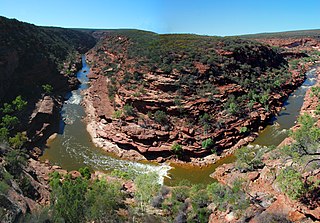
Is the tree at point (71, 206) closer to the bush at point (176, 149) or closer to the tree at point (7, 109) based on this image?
the bush at point (176, 149)

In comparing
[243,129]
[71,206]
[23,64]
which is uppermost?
[23,64]

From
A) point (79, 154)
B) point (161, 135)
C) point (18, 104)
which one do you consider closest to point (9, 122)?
point (18, 104)

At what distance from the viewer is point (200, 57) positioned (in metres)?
42.7

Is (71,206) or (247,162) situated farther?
(247,162)

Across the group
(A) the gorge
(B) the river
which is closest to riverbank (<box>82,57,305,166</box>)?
(A) the gorge

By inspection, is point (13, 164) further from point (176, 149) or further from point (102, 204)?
point (176, 149)

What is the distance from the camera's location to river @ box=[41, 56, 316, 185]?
27.4 m

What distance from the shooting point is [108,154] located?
31.4m

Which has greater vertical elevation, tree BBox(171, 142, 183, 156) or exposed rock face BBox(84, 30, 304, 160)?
exposed rock face BBox(84, 30, 304, 160)

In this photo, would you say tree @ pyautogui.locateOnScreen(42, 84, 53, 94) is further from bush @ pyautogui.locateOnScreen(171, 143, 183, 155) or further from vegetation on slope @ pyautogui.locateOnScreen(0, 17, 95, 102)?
bush @ pyautogui.locateOnScreen(171, 143, 183, 155)

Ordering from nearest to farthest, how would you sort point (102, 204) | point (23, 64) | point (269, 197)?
point (102, 204) → point (269, 197) → point (23, 64)

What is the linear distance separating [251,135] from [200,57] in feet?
49.4

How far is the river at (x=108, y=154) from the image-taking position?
2744 centimetres

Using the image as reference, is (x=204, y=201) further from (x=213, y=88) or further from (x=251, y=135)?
(x=213, y=88)
